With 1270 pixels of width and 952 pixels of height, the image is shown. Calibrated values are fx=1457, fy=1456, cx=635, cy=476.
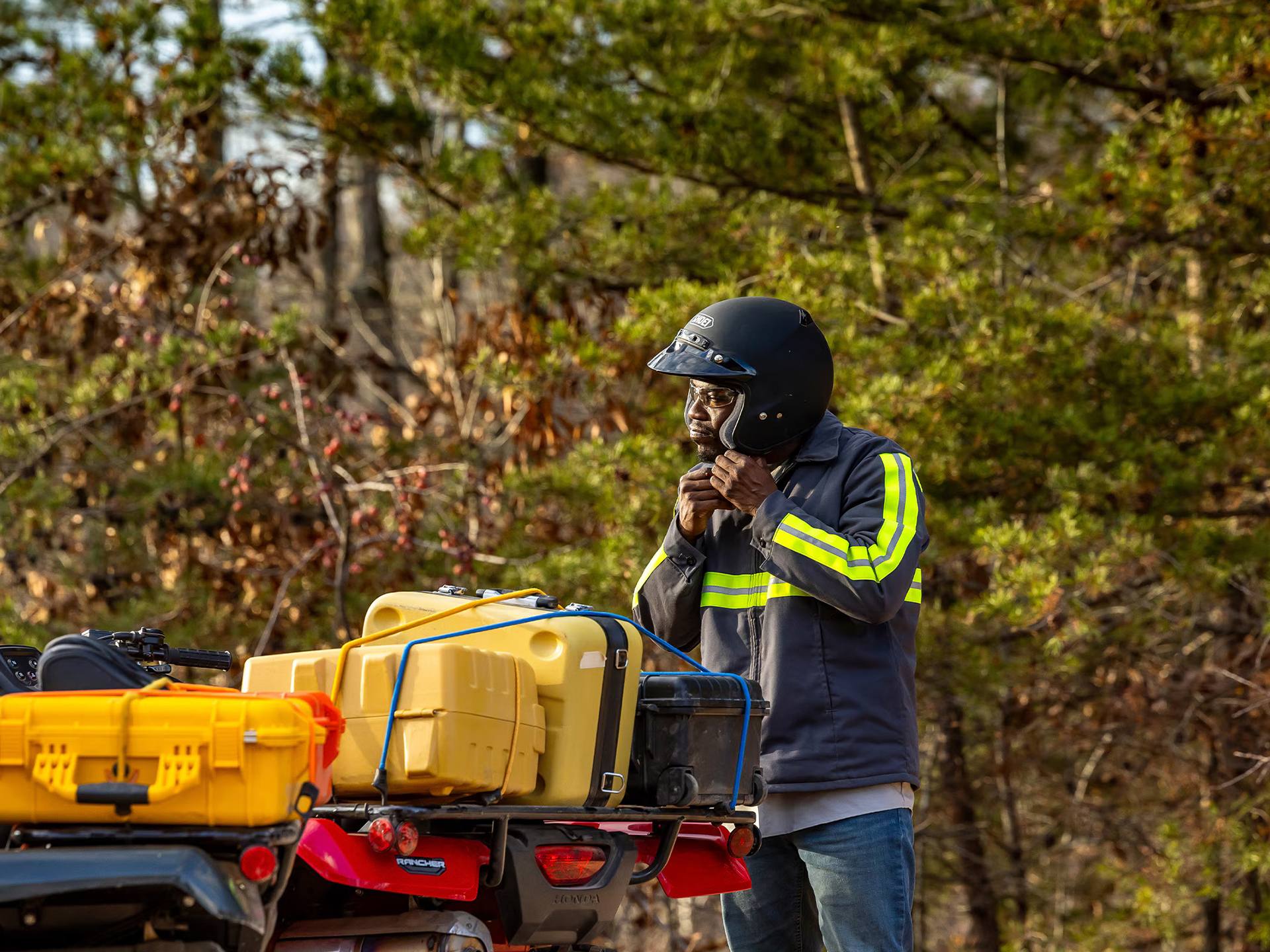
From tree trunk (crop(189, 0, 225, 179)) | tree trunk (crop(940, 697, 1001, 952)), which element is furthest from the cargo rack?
tree trunk (crop(189, 0, 225, 179))

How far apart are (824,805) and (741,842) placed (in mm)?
241

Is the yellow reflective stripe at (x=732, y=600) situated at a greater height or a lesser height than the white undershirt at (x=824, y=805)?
greater

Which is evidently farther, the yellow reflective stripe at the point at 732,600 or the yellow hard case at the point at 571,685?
the yellow reflective stripe at the point at 732,600

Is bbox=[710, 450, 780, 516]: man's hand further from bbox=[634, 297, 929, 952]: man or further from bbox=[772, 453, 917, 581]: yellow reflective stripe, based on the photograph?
bbox=[772, 453, 917, 581]: yellow reflective stripe

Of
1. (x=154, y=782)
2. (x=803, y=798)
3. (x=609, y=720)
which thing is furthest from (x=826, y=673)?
(x=154, y=782)

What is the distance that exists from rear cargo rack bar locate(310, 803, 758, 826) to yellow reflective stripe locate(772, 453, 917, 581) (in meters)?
0.68

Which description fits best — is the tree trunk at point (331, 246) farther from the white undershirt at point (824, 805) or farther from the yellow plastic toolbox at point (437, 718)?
the yellow plastic toolbox at point (437, 718)

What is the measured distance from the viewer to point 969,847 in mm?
12500

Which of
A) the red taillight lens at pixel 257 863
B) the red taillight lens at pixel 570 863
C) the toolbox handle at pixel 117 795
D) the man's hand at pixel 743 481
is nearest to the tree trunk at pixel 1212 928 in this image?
the man's hand at pixel 743 481

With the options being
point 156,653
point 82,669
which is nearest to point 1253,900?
point 156,653

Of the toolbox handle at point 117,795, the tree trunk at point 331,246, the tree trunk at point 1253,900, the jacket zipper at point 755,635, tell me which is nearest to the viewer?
the toolbox handle at point 117,795

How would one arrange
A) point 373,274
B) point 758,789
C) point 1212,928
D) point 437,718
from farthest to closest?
point 373,274, point 1212,928, point 758,789, point 437,718

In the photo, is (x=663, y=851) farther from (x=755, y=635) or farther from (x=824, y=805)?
(x=755, y=635)

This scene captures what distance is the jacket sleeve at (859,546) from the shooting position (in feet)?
11.7
